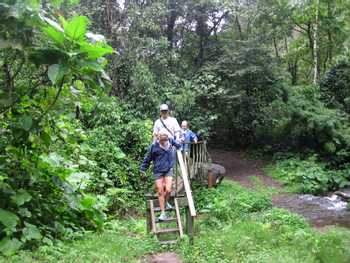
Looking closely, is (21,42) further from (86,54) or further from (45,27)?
(86,54)

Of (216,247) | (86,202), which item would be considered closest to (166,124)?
(86,202)

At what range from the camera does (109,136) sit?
36.6 feet

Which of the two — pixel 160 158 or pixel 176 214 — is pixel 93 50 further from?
pixel 176 214

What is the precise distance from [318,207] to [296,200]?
2.47 ft

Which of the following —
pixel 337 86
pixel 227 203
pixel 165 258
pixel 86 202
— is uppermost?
pixel 337 86

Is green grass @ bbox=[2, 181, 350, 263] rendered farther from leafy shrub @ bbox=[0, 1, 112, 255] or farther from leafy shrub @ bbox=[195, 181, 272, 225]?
leafy shrub @ bbox=[195, 181, 272, 225]

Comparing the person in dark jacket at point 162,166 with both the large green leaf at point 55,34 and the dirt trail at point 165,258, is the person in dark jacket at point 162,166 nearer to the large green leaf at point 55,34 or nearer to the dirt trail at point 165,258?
the dirt trail at point 165,258

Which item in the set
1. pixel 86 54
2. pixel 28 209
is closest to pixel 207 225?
pixel 28 209

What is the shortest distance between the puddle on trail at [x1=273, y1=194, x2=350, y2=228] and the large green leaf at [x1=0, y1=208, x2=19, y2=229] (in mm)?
7631

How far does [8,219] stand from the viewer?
4219 millimetres

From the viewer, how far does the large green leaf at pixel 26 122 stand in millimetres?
3807

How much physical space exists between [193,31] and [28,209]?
53.6ft

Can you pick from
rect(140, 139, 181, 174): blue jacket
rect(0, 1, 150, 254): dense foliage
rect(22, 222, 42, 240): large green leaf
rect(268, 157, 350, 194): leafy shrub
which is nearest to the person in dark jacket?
rect(140, 139, 181, 174): blue jacket

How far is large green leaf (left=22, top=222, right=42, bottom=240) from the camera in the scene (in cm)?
445
